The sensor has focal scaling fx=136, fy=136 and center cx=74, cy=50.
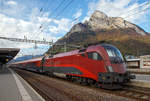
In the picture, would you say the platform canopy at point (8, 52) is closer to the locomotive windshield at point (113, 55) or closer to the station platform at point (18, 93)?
the station platform at point (18, 93)

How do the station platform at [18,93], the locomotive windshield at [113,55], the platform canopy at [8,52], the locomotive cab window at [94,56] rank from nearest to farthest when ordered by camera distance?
the station platform at [18,93] → the locomotive windshield at [113,55] → the locomotive cab window at [94,56] → the platform canopy at [8,52]

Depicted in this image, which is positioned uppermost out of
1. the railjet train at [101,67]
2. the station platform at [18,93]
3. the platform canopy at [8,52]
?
the platform canopy at [8,52]

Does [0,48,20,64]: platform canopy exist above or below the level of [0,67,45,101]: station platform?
above

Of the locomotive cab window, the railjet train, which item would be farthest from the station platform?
the locomotive cab window

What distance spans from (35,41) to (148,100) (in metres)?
36.9

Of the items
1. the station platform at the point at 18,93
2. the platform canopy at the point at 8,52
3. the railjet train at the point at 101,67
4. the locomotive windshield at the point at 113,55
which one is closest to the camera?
the station platform at the point at 18,93

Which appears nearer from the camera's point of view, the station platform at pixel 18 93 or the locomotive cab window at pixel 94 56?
the station platform at pixel 18 93

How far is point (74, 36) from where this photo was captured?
18800cm

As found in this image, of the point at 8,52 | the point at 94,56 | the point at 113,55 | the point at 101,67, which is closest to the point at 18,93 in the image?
the point at 101,67

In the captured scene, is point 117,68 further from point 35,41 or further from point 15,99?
point 35,41

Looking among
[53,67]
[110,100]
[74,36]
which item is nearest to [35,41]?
[53,67]

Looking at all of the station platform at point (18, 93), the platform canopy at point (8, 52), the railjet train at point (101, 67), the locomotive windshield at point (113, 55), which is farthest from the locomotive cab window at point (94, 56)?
the platform canopy at point (8, 52)

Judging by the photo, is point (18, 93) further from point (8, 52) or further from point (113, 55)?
point (8, 52)

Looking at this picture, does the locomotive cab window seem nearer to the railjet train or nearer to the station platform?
the railjet train
